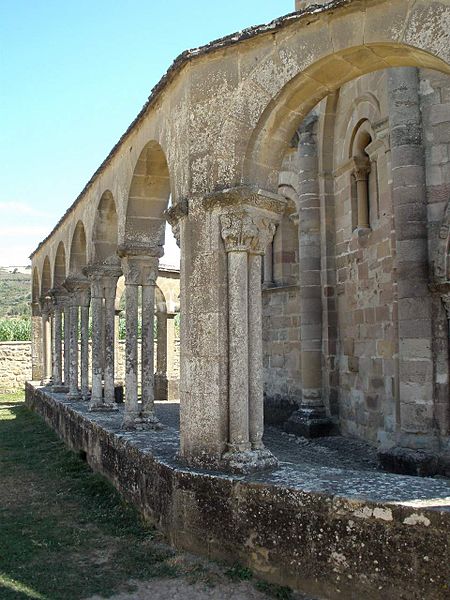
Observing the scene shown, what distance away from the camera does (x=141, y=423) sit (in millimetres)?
7582

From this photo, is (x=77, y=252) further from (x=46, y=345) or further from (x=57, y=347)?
(x=46, y=345)

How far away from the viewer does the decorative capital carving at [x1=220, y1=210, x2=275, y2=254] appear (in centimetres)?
490

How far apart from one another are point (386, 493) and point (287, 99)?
118 inches

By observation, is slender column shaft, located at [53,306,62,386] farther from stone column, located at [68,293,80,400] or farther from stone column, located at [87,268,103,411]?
stone column, located at [87,268,103,411]

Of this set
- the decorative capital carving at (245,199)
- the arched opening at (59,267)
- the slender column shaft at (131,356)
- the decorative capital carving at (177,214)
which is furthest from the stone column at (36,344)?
the decorative capital carving at (245,199)

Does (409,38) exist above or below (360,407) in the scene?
above

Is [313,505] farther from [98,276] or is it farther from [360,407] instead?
[98,276]

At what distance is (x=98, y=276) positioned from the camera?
9.68 metres

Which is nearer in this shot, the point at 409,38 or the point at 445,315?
the point at 409,38

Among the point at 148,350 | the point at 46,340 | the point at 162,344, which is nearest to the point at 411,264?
the point at 148,350

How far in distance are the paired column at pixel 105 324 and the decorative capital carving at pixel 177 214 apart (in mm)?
4201

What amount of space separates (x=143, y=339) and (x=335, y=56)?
4802 mm

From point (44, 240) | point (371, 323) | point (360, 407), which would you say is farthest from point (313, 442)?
point (44, 240)

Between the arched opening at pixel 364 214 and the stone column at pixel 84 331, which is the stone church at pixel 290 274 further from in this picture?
the stone column at pixel 84 331
